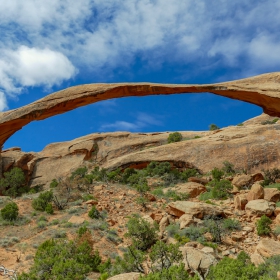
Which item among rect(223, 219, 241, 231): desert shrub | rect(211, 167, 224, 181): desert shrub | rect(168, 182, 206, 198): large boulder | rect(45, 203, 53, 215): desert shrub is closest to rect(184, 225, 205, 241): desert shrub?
rect(223, 219, 241, 231): desert shrub

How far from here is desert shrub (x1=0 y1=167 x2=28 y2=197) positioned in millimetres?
30812

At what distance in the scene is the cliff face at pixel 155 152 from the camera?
25.7 meters

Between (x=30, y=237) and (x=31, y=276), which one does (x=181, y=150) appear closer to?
(x=30, y=237)

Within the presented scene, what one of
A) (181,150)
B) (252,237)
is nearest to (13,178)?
(181,150)

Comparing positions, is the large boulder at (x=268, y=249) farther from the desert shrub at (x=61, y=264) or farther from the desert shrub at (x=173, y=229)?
the desert shrub at (x=61, y=264)

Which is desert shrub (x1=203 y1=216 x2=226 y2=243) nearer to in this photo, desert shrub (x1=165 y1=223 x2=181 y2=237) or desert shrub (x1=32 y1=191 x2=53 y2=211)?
desert shrub (x1=165 y1=223 x2=181 y2=237)

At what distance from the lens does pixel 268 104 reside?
10.0 metres

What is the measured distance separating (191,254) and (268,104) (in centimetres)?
553

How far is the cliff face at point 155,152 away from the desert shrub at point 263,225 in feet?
42.3

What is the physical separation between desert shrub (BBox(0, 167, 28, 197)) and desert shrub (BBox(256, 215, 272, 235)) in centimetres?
2510

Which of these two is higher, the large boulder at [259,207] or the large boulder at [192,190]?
the large boulder at [192,190]

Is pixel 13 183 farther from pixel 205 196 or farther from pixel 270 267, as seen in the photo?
pixel 270 267

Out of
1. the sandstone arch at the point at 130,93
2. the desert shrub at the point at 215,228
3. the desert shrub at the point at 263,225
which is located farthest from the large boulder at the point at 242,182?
the sandstone arch at the point at 130,93

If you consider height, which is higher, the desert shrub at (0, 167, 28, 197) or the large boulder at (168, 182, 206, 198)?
the desert shrub at (0, 167, 28, 197)
